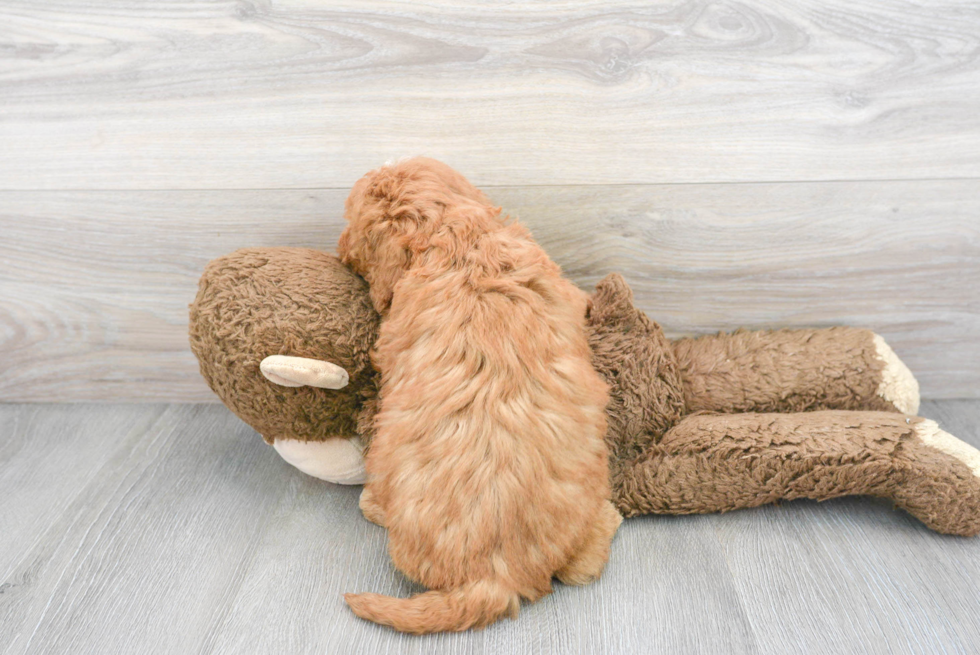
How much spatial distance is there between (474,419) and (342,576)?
0.31 metres

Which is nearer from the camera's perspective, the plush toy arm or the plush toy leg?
the plush toy leg

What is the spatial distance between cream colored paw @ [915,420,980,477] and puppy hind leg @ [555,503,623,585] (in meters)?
0.47

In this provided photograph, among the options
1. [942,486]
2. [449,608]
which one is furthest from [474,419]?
[942,486]

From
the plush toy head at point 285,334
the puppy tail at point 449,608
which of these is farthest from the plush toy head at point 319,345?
the puppy tail at point 449,608

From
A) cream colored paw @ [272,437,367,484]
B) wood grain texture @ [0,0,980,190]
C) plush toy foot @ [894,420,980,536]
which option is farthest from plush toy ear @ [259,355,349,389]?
Answer: plush toy foot @ [894,420,980,536]

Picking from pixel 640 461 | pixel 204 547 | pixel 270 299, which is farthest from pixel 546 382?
pixel 204 547

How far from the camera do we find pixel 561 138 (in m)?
1.05

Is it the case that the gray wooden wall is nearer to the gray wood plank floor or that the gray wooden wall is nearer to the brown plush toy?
the brown plush toy

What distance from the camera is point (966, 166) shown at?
1.07 meters

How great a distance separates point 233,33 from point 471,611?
2.92ft

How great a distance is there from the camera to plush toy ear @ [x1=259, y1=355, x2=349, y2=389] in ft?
2.85

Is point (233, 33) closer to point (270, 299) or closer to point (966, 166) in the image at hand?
point (270, 299)

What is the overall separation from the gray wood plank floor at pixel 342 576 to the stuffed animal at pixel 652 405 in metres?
0.06

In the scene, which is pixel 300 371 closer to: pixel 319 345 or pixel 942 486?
pixel 319 345
